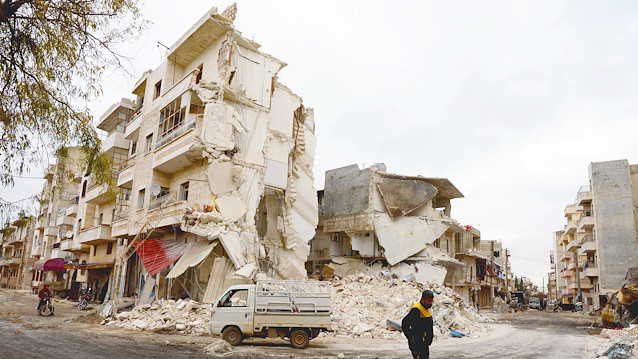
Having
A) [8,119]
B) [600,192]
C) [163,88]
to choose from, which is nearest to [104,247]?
[163,88]

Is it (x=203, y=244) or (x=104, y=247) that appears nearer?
(x=203, y=244)

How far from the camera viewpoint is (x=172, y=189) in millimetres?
24531

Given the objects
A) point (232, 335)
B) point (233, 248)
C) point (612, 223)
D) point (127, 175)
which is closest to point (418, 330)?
point (232, 335)

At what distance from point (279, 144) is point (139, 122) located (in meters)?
9.38

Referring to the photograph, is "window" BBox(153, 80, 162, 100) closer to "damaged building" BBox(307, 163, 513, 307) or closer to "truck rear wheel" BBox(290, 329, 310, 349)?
"damaged building" BBox(307, 163, 513, 307)

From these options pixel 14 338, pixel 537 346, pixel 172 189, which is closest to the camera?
pixel 14 338

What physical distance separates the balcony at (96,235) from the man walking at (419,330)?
27.8 metres

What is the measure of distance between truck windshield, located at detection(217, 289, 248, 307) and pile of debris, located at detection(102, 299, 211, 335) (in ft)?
11.0

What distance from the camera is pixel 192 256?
64.6 ft

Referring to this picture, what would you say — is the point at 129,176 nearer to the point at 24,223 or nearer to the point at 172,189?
the point at 172,189

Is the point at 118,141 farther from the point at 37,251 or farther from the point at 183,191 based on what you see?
the point at 37,251

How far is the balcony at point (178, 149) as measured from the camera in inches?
838

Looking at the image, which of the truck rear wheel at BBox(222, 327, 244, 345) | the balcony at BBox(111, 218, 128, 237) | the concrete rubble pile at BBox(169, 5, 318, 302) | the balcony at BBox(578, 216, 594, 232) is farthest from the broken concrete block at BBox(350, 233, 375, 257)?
the balcony at BBox(578, 216, 594, 232)

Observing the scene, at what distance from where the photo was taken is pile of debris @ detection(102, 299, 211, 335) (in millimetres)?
16141
